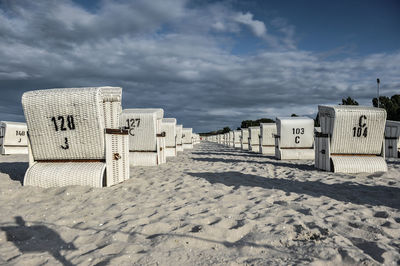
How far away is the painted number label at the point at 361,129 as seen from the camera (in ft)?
28.7

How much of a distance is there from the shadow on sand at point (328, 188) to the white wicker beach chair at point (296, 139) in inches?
293

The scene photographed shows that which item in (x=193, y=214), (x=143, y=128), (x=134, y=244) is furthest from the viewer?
(x=143, y=128)

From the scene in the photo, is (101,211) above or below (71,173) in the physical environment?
below

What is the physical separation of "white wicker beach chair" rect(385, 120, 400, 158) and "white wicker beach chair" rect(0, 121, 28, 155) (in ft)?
81.3

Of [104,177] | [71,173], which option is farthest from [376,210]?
[71,173]

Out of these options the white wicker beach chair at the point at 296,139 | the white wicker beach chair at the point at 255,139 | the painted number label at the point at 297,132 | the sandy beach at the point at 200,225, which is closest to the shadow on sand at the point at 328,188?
the sandy beach at the point at 200,225

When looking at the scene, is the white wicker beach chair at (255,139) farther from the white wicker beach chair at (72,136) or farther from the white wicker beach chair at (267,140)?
the white wicker beach chair at (72,136)

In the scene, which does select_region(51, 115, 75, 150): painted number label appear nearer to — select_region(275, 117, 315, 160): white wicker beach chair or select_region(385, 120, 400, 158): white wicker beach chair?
select_region(275, 117, 315, 160): white wicker beach chair

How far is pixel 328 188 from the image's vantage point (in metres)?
6.31

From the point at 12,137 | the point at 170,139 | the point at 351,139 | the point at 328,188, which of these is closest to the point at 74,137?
the point at 328,188

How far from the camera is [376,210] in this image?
14.6ft

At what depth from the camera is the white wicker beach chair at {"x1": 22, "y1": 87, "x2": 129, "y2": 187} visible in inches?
240

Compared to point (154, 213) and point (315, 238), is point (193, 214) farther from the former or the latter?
point (315, 238)

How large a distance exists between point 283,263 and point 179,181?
4.63 m
